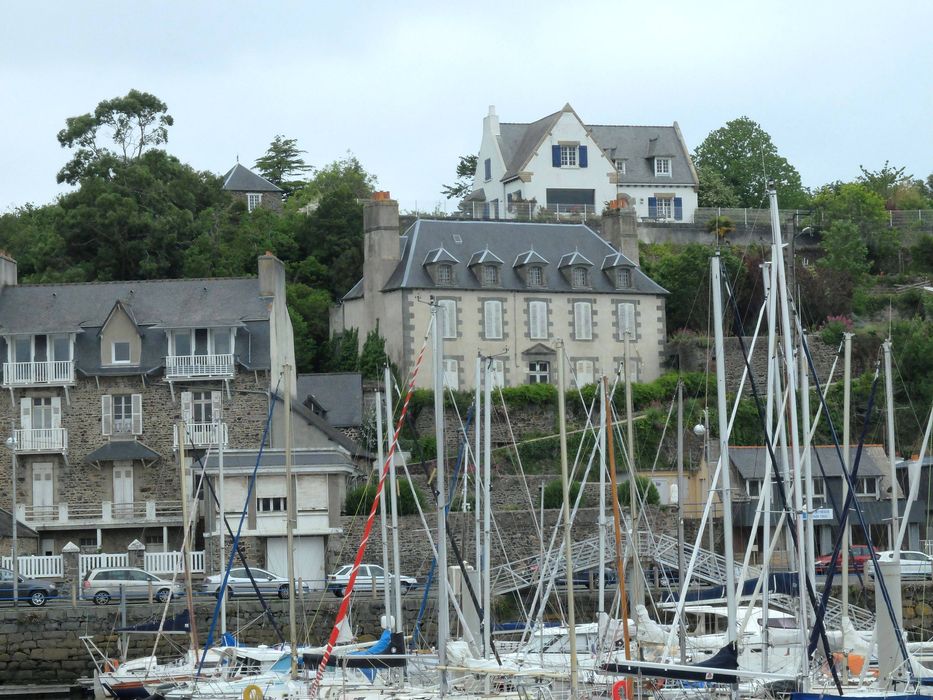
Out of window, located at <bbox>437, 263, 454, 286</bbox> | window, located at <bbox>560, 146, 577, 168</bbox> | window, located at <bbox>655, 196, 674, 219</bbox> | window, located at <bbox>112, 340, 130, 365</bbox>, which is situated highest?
window, located at <bbox>560, 146, 577, 168</bbox>

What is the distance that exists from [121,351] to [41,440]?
11.9 feet

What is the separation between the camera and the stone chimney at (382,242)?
64.0 m

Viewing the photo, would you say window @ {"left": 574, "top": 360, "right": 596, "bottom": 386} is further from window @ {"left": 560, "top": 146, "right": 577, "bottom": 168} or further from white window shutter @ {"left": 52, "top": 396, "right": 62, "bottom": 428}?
white window shutter @ {"left": 52, "top": 396, "right": 62, "bottom": 428}

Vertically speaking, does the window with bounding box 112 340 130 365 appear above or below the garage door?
above

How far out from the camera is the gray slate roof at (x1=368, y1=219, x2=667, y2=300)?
63938 mm

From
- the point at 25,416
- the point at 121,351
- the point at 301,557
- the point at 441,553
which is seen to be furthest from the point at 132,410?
the point at 441,553

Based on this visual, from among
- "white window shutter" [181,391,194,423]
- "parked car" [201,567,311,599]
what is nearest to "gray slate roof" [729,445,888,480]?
"parked car" [201,567,311,599]

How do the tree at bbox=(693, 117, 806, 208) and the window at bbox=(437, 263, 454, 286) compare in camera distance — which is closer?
the window at bbox=(437, 263, 454, 286)

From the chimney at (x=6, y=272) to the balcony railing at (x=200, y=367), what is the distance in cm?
693

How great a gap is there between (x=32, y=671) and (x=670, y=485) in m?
22.1

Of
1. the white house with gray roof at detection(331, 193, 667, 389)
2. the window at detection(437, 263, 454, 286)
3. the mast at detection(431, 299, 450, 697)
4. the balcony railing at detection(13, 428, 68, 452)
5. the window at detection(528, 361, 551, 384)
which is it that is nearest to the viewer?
the mast at detection(431, 299, 450, 697)

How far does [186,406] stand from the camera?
54.0 metres

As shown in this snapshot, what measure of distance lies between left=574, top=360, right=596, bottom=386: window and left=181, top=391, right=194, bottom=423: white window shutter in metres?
15.9

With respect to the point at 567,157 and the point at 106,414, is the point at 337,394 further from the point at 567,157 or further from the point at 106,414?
the point at 567,157
